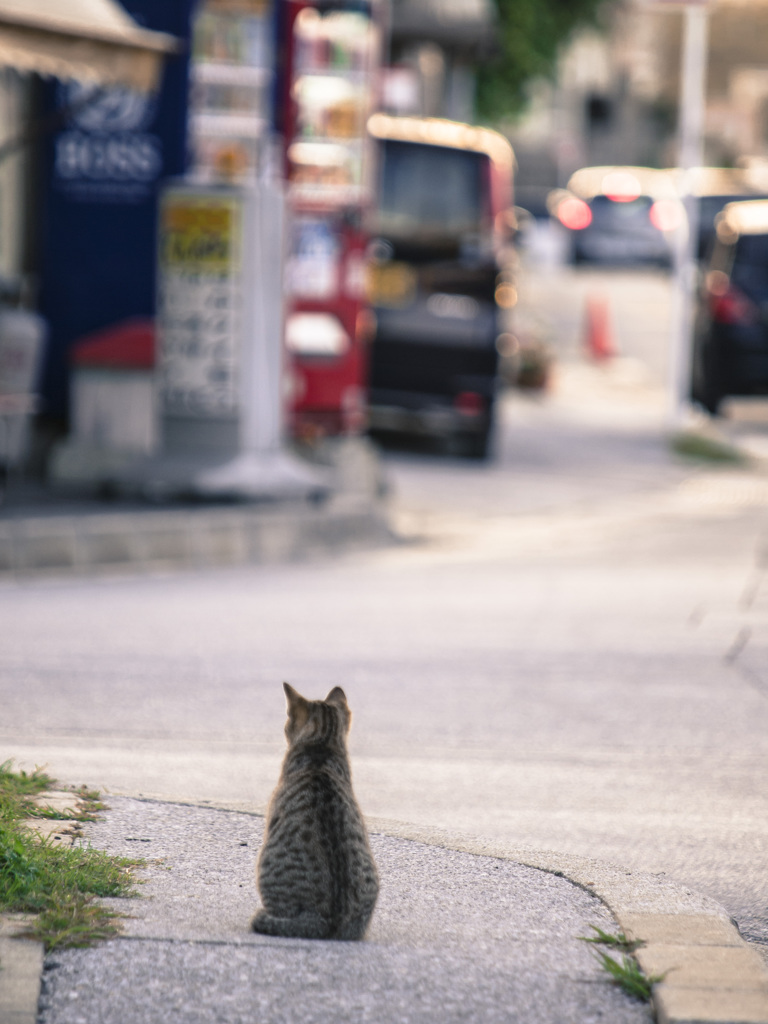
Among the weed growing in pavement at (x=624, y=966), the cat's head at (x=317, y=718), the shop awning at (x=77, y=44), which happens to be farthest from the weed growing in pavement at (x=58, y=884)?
the shop awning at (x=77, y=44)

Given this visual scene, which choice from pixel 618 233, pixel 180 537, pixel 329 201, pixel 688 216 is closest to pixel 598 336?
pixel 688 216

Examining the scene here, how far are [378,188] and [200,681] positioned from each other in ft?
27.2

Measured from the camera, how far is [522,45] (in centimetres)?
3184

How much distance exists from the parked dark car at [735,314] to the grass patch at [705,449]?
1.23 metres

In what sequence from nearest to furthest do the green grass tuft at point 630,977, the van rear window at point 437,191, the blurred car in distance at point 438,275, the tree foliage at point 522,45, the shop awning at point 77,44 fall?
the green grass tuft at point 630,977 → the shop awning at point 77,44 → the blurred car in distance at point 438,275 → the van rear window at point 437,191 → the tree foliage at point 522,45

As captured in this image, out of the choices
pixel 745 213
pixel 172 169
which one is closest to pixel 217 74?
pixel 172 169

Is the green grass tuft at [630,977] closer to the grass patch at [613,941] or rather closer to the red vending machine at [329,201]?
the grass patch at [613,941]

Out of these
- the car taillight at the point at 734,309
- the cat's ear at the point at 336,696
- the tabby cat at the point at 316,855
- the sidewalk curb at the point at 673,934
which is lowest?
the sidewalk curb at the point at 673,934

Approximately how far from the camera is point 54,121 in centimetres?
1143

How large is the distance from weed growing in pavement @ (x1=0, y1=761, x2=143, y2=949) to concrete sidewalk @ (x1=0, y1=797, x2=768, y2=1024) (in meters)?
0.05

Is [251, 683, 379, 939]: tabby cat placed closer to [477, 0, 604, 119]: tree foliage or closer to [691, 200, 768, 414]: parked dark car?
[691, 200, 768, 414]: parked dark car

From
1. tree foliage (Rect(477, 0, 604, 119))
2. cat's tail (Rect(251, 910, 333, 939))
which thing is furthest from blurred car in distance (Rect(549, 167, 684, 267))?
cat's tail (Rect(251, 910, 333, 939))

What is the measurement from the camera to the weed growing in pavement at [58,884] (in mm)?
3715

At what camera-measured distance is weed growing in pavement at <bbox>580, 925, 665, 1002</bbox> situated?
11.9 ft
